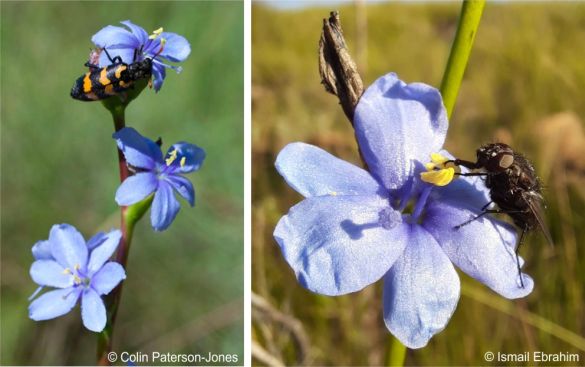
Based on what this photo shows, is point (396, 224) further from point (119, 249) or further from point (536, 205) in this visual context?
point (119, 249)

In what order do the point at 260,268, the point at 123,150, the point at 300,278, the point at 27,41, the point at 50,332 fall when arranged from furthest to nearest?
the point at 27,41 → the point at 50,332 → the point at 260,268 → the point at 123,150 → the point at 300,278

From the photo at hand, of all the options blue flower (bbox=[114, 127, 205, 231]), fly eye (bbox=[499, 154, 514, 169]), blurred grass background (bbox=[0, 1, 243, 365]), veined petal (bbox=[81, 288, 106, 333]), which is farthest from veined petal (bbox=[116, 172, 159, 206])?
blurred grass background (bbox=[0, 1, 243, 365])

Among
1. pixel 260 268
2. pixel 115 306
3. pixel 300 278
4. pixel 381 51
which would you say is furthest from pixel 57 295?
pixel 381 51

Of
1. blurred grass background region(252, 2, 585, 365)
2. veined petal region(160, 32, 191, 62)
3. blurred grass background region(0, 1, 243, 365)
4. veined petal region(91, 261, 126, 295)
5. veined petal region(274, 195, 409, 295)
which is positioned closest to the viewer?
veined petal region(274, 195, 409, 295)

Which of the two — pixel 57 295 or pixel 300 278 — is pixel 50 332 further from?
pixel 300 278

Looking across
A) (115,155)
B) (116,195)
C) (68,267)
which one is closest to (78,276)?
(68,267)

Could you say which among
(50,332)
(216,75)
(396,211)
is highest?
(216,75)

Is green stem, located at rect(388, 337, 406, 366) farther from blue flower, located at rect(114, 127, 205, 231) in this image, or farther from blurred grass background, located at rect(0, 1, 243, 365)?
blurred grass background, located at rect(0, 1, 243, 365)
